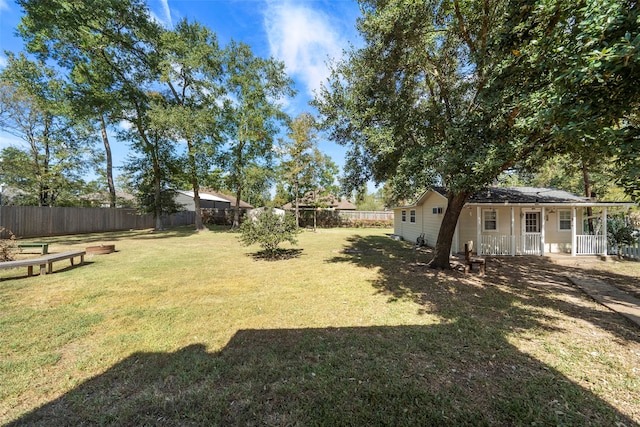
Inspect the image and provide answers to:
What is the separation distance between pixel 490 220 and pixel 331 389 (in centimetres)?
1159

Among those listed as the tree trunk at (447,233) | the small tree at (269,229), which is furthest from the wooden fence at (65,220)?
the tree trunk at (447,233)

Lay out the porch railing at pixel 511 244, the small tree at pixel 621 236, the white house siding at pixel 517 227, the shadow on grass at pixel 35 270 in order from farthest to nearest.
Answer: the white house siding at pixel 517 227
the porch railing at pixel 511 244
the small tree at pixel 621 236
the shadow on grass at pixel 35 270

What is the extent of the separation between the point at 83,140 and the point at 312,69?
67.1 feet

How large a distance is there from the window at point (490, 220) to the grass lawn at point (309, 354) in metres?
5.72

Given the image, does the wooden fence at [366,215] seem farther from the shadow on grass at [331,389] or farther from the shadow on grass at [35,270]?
the shadow on grass at [331,389]

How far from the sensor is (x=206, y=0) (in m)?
8.10

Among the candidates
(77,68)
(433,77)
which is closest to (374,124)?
(433,77)

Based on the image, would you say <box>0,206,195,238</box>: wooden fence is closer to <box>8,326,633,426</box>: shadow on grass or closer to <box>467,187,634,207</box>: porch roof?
<box>8,326,633,426</box>: shadow on grass

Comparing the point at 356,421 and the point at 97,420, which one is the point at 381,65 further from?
the point at 97,420

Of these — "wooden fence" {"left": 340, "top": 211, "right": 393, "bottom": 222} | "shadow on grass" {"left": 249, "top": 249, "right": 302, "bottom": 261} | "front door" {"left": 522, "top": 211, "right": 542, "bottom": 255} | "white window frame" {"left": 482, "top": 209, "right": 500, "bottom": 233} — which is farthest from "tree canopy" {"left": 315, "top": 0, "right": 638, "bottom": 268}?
"wooden fence" {"left": 340, "top": 211, "right": 393, "bottom": 222}

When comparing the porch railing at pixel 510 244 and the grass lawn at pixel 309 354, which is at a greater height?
the porch railing at pixel 510 244

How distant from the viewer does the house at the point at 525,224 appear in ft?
33.0

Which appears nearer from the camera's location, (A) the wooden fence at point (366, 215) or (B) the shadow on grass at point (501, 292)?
(B) the shadow on grass at point (501, 292)

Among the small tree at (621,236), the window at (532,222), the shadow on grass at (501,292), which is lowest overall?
the shadow on grass at (501,292)
